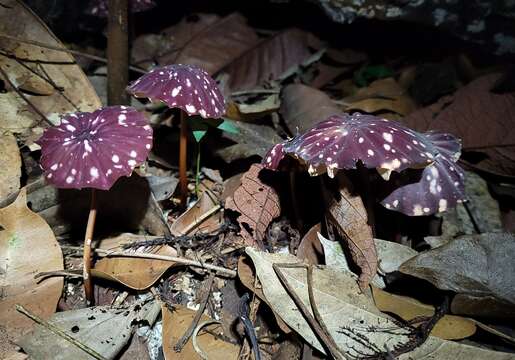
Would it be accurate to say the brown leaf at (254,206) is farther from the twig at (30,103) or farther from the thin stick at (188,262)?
the twig at (30,103)

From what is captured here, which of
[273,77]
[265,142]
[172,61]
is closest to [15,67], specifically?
[172,61]

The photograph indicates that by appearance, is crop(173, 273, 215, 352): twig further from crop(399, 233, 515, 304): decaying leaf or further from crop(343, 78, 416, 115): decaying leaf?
crop(343, 78, 416, 115): decaying leaf

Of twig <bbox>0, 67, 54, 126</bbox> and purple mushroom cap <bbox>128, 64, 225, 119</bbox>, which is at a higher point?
purple mushroom cap <bbox>128, 64, 225, 119</bbox>

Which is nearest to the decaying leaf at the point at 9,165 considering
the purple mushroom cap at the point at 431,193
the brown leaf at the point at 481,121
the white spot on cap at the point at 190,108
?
the white spot on cap at the point at 190,108

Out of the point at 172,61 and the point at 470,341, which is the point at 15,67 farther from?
the point at 470,341

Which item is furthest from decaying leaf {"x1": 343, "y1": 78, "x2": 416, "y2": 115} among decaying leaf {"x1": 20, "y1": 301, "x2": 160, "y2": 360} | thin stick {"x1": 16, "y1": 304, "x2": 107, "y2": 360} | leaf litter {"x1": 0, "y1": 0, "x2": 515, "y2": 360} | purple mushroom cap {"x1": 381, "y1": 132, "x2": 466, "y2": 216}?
thin stick {"x1": 16, "y1": 304, "x2": 107, "y2": 360}

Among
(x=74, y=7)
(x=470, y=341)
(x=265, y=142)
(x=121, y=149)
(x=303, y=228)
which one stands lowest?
(x=470, y=341)
